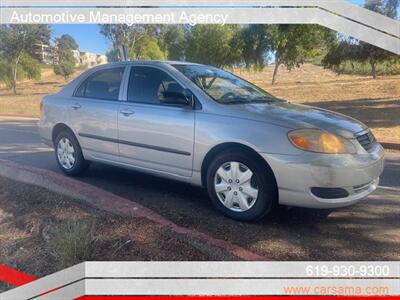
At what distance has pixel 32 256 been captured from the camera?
288 cm

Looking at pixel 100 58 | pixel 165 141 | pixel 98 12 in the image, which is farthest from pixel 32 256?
pixel 98 12

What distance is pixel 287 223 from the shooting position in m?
3.23

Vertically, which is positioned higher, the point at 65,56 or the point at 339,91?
the point at 65,56

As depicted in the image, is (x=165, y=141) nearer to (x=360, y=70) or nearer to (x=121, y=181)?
(x=121, y=181)

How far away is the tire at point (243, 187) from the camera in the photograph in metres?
3.06

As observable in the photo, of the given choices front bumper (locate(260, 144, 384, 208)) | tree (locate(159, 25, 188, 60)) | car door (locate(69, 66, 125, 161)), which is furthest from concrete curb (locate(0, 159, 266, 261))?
tree (locate(159, 25, 188, 60))

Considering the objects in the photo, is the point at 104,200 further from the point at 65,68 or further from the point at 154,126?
the point at 65,68

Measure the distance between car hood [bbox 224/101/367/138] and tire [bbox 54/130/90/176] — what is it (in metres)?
2.03

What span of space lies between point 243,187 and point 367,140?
1052 mm

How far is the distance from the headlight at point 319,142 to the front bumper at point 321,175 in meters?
0.04

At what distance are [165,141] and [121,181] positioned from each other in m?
1.22

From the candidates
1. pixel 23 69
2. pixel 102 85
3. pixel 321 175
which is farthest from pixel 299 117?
pixel 23 69

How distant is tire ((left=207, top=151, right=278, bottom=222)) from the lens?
3064mm

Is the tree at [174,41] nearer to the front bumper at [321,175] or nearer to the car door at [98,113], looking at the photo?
the car door at [98,113]
